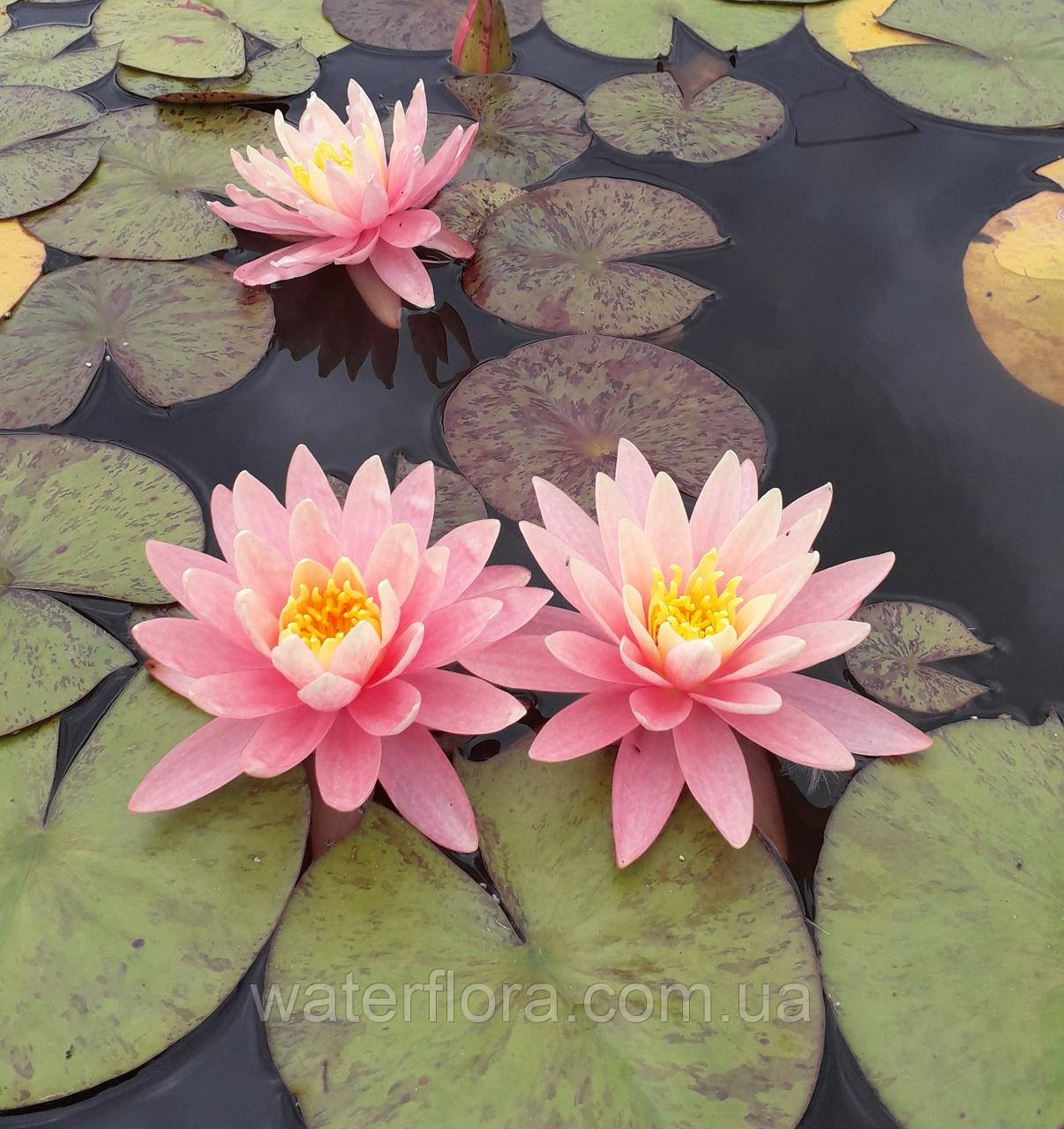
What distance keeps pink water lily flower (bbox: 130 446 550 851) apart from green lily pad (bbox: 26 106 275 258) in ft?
4.59

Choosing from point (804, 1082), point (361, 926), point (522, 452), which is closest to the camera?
point (804, 1082)

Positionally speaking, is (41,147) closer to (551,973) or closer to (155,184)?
(155,184)

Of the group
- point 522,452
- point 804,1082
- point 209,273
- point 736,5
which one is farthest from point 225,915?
point 736,5

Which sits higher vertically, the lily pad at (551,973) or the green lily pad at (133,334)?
the green lily pad at (133,334)

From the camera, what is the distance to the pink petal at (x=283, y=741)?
50.0 inches

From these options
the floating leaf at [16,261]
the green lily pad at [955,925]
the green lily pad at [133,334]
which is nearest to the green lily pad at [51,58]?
the floating leaf at [16,261]

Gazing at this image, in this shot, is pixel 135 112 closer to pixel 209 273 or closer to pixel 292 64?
pixel 292 64

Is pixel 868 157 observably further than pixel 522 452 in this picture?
Yes

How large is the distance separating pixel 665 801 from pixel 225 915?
71cm

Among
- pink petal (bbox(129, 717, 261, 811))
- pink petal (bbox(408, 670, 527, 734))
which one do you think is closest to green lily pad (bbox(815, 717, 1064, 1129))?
pink petal (bbox(408, 670, 527, 734))

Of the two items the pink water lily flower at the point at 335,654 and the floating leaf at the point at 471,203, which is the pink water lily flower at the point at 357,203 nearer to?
the floating leaf at the point at 471,203

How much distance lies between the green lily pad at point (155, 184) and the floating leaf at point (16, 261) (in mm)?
38

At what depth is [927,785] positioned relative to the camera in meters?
1.44

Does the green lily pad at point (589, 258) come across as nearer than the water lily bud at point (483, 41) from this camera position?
Yes
